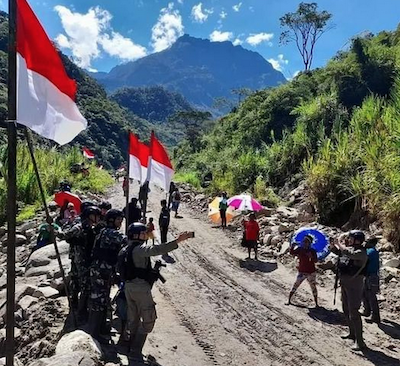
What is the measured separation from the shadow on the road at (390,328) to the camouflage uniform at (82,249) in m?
4.78

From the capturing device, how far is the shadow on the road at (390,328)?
23.6ft

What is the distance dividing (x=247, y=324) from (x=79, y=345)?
10.5 feet

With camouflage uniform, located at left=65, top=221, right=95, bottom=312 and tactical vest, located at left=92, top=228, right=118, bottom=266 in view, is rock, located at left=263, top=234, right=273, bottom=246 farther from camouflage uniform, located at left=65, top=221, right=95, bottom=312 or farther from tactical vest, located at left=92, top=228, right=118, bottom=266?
tactical vest, located at left=92, top=228, right=118, bottom=266

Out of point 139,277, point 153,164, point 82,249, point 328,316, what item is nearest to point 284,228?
point 328,316

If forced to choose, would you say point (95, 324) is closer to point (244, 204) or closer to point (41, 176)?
point (244, 204)

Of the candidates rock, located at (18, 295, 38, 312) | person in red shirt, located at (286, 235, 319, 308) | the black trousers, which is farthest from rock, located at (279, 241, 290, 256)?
rock, located at (18, 295, 38, 312)

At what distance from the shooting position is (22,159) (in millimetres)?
21328

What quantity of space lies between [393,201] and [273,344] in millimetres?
5049

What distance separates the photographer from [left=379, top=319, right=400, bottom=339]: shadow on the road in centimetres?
718

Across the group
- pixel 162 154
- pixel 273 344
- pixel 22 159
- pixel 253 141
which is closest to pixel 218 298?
pixel 273 344

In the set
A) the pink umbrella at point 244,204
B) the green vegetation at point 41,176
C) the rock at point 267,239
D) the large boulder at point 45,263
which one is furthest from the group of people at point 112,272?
the green vegetation at point 41,176

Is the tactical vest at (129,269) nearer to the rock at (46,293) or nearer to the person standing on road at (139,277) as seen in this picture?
the person standing on road at (139,277)

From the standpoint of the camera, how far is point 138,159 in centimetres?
938

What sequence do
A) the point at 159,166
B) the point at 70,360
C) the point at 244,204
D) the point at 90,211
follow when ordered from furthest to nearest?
the point at 244,204
the point at 159,166
the point at 90,211
the point at 70,360
